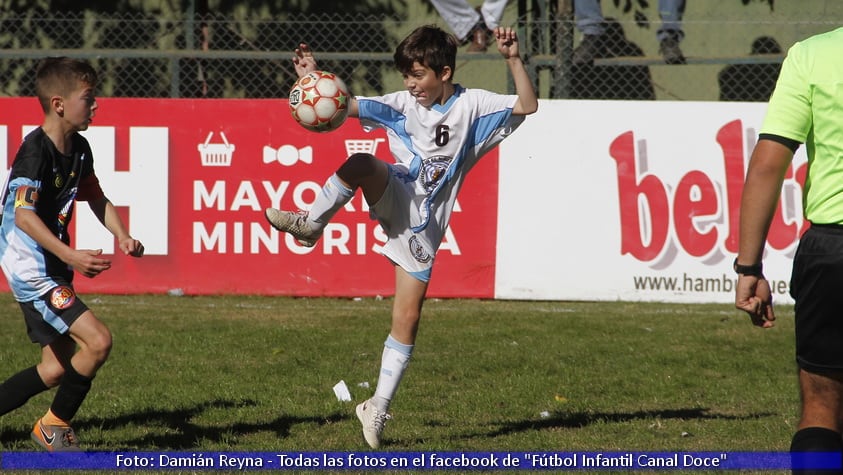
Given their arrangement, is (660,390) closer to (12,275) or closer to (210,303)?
(12,275)

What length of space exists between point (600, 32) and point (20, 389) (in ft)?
27.9

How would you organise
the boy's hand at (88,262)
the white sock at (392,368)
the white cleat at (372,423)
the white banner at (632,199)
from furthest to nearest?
the white banner at (632,199)
the white sock at (392,368)
the white cleat at (372,423)
the boy's hand at (88,262)

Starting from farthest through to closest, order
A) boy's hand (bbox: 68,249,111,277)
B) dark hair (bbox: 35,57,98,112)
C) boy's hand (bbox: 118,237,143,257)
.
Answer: dark hair (bbox: 35,57,98,112)
boy's hand (bbox: 118,237,143,257)
boy's hand (bbox: 68,249,111,277)

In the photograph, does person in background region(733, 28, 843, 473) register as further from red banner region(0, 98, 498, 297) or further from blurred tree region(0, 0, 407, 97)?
blurred tree region(0, 0, 407, 97)

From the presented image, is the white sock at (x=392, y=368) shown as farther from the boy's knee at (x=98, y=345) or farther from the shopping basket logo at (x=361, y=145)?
the shopping basket logo at (x=361, y=145)

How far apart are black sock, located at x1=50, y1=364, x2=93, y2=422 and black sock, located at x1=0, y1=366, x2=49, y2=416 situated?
5.8 inches

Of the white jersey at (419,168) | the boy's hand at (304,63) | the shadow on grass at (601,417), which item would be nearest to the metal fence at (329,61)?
the shadow on grass at (601,417)

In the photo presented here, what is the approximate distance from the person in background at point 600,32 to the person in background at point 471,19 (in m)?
0.97

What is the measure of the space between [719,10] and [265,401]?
11159 millimetres

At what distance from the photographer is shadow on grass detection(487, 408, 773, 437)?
6.44 meters

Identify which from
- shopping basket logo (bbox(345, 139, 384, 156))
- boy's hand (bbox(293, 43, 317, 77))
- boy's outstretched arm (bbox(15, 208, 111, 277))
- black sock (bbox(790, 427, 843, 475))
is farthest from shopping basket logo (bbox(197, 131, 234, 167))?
black sock (bbox(790, 427, 843, 475))

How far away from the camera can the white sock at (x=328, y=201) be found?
5.94 metres

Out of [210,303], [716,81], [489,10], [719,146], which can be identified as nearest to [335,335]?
[210,303]

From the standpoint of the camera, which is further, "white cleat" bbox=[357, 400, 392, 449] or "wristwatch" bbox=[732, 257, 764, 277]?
"white cleat" bbox=[357, 400, 392, 449]
